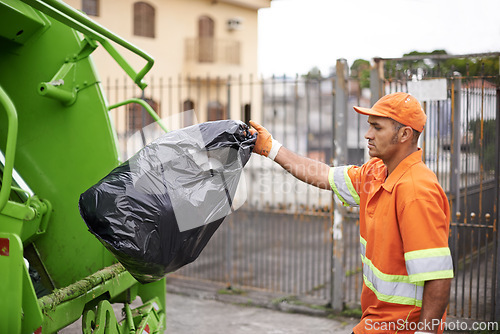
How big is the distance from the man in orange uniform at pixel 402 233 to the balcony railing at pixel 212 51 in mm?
14489

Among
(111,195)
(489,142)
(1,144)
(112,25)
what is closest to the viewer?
(111,195)

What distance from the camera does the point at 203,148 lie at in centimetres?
271

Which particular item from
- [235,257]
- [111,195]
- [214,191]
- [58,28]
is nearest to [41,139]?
[58,28]

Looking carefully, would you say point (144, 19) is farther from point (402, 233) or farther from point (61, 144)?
point (402, 233)

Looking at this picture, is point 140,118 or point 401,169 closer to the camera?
point 401,169

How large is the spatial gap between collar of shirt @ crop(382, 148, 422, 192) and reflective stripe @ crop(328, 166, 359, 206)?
17.3 inches

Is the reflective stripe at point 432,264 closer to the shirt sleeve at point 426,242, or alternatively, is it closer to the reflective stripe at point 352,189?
the shirt sleeve at point 426,242

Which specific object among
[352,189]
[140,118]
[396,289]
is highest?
[140,118]

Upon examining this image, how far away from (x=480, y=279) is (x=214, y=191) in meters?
3.22

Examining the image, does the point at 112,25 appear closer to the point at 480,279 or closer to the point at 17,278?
the point at 480,279

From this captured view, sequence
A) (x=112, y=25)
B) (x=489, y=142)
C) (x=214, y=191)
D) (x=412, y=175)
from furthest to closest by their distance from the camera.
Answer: (x=112, y=25) < (x=489, y=142) < (x=214, y=191) < (x=412, y=175)

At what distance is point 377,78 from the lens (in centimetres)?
489

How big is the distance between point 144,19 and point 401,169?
13.7m

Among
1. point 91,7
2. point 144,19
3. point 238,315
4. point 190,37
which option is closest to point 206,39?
point 190,37
